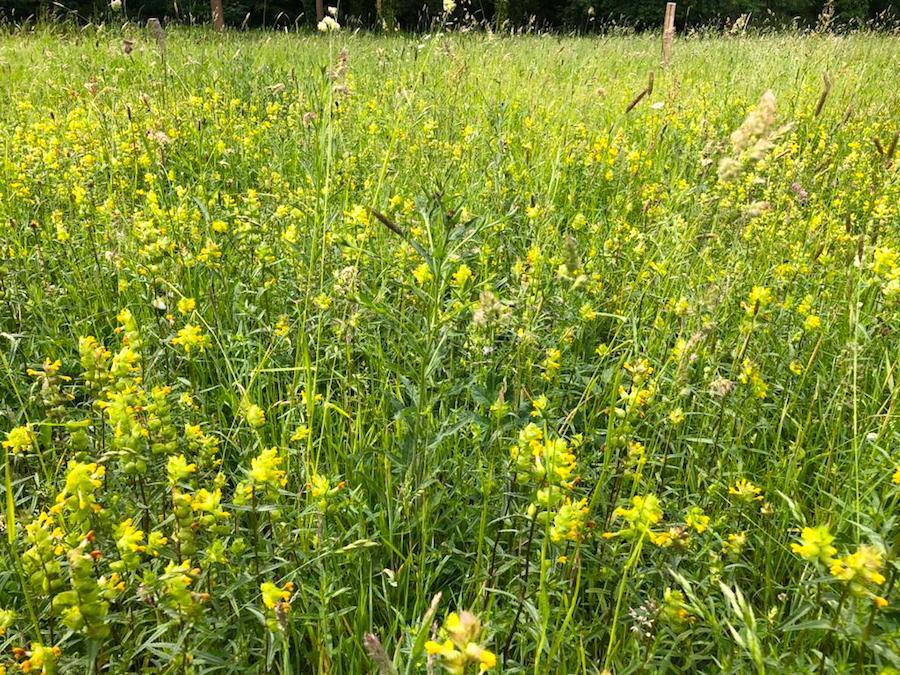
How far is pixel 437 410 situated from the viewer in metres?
1.94

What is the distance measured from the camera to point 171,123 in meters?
3.46

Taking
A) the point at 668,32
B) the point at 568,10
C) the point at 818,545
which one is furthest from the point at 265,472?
the point at 568,10

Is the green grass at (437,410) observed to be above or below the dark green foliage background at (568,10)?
below

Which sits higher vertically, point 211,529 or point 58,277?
point 58,277

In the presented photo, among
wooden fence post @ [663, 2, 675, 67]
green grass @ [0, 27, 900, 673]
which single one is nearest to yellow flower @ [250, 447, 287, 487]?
green grass @ [0, 27, 900, 673]

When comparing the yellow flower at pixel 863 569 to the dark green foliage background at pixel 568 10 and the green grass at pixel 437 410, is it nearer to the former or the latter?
the green grass at pixel 437 410

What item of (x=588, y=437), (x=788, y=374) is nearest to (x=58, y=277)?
(x=588, y=437)

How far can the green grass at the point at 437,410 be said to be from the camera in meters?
1.12

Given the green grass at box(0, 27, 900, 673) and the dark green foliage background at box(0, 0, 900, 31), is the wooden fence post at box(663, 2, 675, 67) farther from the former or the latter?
the dark green foliage background at box(0, 0, 900, 31)

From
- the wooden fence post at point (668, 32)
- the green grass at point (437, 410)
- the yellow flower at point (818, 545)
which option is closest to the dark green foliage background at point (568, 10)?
the wooden fence post at point (668, 32)

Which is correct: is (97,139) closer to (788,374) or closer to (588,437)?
(588,437)

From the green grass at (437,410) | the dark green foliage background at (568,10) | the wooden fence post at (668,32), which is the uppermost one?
the dark green foliage background at (568,10)

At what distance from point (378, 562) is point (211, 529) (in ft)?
1.45

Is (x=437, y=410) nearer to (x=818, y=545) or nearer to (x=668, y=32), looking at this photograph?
(x=818, y=545)
